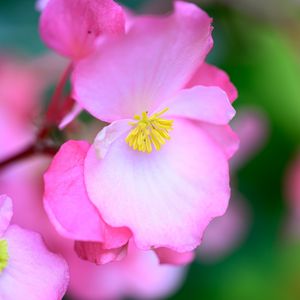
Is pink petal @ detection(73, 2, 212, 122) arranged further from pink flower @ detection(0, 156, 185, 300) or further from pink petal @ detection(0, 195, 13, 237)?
pink flower @ detection(0, 156, 185, 300)

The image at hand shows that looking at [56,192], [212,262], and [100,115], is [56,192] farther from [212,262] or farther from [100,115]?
[212,262]

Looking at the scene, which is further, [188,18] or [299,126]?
[299,126]

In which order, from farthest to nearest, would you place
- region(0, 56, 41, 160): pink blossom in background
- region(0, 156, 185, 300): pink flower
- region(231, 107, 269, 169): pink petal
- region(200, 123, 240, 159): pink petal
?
region(231, 107, 269, 169): pink petal < region(0, 56, 41, 160): pink blossom in background < region(0, 156, 185, 300): pink flower < region(200, 123, 240, 159): pink petal

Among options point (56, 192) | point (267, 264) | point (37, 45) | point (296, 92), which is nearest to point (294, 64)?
point (296, 92)

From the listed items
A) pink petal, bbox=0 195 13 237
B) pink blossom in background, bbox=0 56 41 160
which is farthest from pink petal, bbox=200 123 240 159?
pink blossom in background, bbox=0 56 41 160

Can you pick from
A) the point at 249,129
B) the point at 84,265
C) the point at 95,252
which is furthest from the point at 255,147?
the point at 95,252

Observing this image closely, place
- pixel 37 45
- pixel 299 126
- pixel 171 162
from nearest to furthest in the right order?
pixel 171 162 < pixel 37 45 < pixel 299 126

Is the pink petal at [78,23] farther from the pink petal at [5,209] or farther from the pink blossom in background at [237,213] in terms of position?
the pink blossom in background at [237,213]
